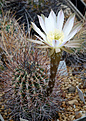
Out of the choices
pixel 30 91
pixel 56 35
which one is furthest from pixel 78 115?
pixel 56 35

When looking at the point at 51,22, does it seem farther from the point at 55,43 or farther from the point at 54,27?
the point at 55,43

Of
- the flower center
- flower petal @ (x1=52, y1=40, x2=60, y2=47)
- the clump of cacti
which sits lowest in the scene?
the clump of cacti

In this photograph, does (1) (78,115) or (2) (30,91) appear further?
(1) (78,115)

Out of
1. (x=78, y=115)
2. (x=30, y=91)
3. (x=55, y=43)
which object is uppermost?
(x=55, y=43)

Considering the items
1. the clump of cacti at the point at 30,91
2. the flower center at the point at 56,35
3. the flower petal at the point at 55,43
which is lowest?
the clump of cacti at the point at 30,91

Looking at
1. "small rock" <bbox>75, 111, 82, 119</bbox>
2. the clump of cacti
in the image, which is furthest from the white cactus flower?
"small rock" <bbox>75, 111, 82, 119</bbox>

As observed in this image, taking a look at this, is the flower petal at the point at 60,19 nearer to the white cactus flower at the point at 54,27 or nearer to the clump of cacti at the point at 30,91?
the white cactus flower at the point at 54,27

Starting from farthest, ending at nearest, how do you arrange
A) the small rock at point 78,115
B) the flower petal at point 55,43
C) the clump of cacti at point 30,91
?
the small rock at point 78,115 → the clump of cacti at point 30,91 → the flower petal at point 55,43

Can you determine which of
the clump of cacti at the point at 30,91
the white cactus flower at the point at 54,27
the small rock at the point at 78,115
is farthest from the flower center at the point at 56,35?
the small rock at the point at 78,115

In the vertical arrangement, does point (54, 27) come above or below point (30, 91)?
above

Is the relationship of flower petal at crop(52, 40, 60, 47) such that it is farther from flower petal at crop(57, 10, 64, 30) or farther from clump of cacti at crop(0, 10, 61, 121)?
clump of cacti at crop(0, 10, 61, 121)

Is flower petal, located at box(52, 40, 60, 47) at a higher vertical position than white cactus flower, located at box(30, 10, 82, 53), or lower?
lower
